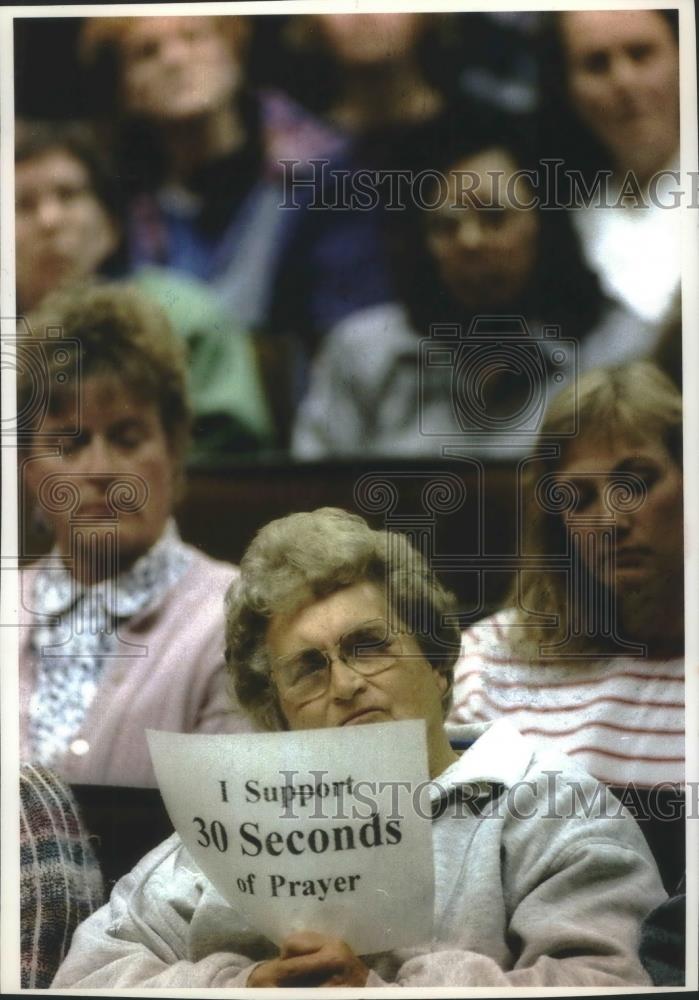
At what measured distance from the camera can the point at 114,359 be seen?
7.77 feet

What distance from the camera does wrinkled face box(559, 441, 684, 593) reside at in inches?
92.4

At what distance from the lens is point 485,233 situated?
7.73ft

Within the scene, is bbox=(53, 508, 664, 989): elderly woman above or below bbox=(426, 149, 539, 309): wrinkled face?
below

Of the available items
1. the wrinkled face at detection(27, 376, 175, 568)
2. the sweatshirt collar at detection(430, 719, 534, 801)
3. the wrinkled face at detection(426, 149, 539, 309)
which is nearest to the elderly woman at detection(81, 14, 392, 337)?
the wrinkled face at detection(426, 149, 539, 309)

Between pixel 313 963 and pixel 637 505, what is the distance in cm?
106

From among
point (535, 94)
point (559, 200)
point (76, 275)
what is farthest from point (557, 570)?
point (76, 275)

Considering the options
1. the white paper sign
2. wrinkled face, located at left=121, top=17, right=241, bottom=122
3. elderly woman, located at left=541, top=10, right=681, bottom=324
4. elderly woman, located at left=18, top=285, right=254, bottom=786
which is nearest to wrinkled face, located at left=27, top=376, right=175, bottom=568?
elderly woman, located at left=18, top=285, right=254, bottom=786

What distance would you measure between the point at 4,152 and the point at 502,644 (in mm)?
1348

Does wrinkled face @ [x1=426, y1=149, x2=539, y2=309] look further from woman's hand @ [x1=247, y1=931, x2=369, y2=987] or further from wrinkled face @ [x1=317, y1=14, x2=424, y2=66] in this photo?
woman's hand @ [x1=247, y1=931, x2=369, y2=987]

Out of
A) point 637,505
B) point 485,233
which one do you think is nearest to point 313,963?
point 637,505

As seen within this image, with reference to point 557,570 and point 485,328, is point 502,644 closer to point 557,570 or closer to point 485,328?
point 557,570

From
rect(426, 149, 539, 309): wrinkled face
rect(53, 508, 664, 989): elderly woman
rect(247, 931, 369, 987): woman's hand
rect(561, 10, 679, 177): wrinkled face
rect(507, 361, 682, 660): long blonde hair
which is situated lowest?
rect(247, 931, 369, 987): woman's hand

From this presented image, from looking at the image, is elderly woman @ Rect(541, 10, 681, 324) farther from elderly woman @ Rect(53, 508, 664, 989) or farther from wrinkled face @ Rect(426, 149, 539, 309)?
elderly woman @ Rect(53, 508, 664, 989)

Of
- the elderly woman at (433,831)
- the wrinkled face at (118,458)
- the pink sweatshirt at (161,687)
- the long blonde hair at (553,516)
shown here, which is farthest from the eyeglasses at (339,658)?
the wrinkled face at (118,458)
